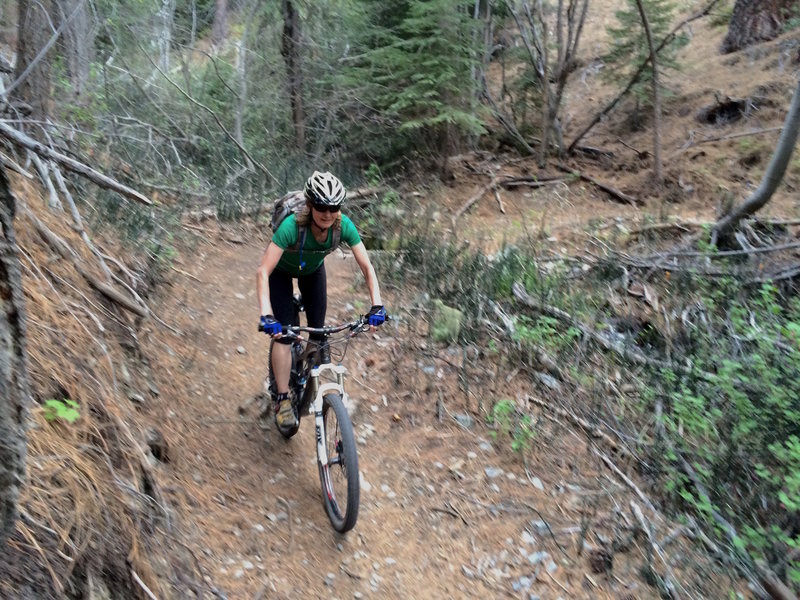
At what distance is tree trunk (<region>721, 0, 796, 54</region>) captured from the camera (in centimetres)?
1429

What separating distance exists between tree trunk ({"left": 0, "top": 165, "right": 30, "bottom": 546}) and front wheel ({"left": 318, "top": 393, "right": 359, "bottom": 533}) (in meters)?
2.21

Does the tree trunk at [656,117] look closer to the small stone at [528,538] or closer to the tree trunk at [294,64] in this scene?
the tree trunk at [294,64]

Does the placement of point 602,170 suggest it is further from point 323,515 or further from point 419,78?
point 323,515

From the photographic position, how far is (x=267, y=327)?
3.71 meters

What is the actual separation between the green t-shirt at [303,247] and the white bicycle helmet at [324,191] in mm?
357

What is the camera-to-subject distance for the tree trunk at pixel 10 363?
1670 millimetres

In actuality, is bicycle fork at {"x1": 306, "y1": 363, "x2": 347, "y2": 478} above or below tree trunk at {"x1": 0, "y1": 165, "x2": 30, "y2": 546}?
below

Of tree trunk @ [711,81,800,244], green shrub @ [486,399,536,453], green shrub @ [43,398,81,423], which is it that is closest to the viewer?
green shrub @ [43,398,81,423]

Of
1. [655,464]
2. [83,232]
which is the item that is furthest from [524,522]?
[83,232]

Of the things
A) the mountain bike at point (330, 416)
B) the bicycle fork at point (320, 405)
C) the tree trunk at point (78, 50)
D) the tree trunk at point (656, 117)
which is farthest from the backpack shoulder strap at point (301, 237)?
the tree trunk at point (656, 117)

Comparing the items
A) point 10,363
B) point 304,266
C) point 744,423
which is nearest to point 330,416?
point 304,266

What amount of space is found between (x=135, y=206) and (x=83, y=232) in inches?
122

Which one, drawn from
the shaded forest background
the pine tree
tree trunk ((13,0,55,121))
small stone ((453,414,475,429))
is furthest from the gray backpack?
the pine tree

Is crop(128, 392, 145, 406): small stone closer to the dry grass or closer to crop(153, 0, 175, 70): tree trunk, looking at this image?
the dry grass
